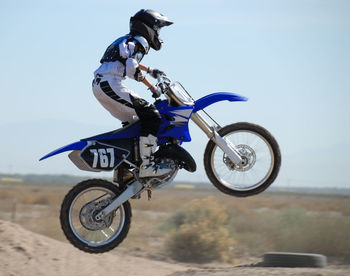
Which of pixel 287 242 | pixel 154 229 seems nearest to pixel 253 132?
pixel 287 242

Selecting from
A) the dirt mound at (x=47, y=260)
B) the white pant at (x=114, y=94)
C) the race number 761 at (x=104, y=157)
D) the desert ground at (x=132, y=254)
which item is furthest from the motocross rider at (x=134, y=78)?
the dirt mound at (x=47, y=260)

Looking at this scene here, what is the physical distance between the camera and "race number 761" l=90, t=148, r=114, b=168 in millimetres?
7922

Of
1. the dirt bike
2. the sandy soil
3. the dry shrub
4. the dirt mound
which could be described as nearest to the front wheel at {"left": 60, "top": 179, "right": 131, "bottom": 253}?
the dirt bike

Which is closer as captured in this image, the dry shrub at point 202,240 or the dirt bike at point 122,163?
the dirt bike at point 122,163

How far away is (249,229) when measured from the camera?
71.4 feet

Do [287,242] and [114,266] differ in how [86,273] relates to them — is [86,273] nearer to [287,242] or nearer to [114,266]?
[114,266]

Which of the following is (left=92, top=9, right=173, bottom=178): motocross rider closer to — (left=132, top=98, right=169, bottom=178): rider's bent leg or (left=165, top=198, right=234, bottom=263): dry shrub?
(left=132, top=98, right=169, bottom=178): rider's bent leg

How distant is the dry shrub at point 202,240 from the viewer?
1712 centimetres

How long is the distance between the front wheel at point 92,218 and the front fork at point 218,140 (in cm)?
157

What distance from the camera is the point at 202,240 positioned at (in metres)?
17.2

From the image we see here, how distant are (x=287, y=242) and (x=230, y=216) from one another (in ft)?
13.8

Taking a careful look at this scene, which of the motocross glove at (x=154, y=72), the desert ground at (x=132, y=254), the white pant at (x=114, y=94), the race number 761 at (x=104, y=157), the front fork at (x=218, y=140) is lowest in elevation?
the desert ground at (x=132, y=254)

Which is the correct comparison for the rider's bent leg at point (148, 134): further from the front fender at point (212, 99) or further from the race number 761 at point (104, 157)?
the front fender at point (212, 99)

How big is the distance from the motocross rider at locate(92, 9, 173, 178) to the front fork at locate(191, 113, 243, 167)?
0.73 m
